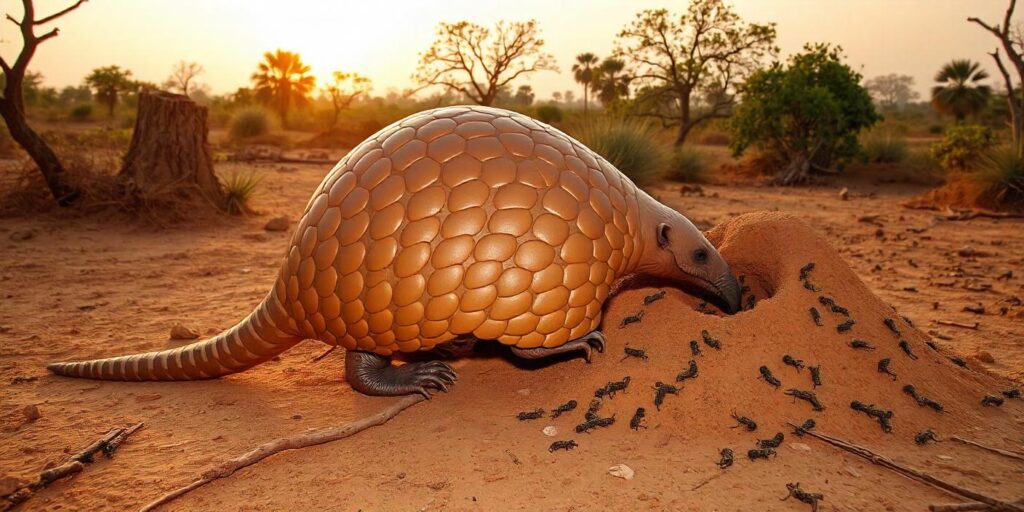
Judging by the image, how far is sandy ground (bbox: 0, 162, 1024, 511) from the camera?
8.71 feet

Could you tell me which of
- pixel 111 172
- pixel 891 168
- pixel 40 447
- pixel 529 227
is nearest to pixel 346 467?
pixel 529 227

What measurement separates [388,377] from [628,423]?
1.44 metres

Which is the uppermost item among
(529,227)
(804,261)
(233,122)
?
(233,122)

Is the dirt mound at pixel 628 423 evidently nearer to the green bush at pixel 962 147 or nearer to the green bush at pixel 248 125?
the green bush at pixel 962 147

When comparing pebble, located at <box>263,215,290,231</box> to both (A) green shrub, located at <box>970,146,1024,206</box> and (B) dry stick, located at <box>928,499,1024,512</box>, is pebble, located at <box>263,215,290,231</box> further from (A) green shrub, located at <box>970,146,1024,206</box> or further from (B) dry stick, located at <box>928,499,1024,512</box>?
(A) green shrub, located at <box>970,146,1024,206</box>

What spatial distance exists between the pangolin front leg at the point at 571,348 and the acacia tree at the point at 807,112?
51.1 feet

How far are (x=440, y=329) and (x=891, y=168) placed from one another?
65.4 feet

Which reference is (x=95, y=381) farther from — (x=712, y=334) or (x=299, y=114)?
(x=299, y=114)

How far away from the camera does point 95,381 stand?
4.00 m

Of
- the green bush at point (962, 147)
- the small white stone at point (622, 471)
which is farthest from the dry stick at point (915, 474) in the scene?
the green bush at point (962, 147)

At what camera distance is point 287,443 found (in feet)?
9.87

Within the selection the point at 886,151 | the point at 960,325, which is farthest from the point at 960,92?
the point at 960,325

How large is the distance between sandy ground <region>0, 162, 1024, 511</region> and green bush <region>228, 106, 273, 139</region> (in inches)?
1083

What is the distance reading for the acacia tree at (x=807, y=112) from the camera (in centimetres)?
1655
